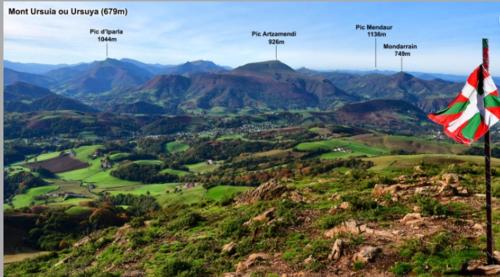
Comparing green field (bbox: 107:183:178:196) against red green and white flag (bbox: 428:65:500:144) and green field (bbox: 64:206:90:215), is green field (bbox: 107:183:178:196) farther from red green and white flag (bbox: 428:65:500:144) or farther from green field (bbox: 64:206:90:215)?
red green and white flag (bbox: 428:65:500:144)

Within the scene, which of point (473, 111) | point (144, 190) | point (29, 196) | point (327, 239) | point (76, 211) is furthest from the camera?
point (29, 196)

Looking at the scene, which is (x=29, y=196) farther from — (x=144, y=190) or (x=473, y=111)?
(x=473, y=111)

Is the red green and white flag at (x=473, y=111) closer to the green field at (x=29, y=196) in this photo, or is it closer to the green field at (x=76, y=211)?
the green field at (x=76, y=211)

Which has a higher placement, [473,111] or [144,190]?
[473,111]

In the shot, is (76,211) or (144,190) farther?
(144,190)

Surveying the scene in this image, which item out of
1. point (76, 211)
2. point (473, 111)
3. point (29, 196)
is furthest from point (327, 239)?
point (29, 196)

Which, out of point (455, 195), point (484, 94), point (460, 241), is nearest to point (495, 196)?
point (455, 195)
